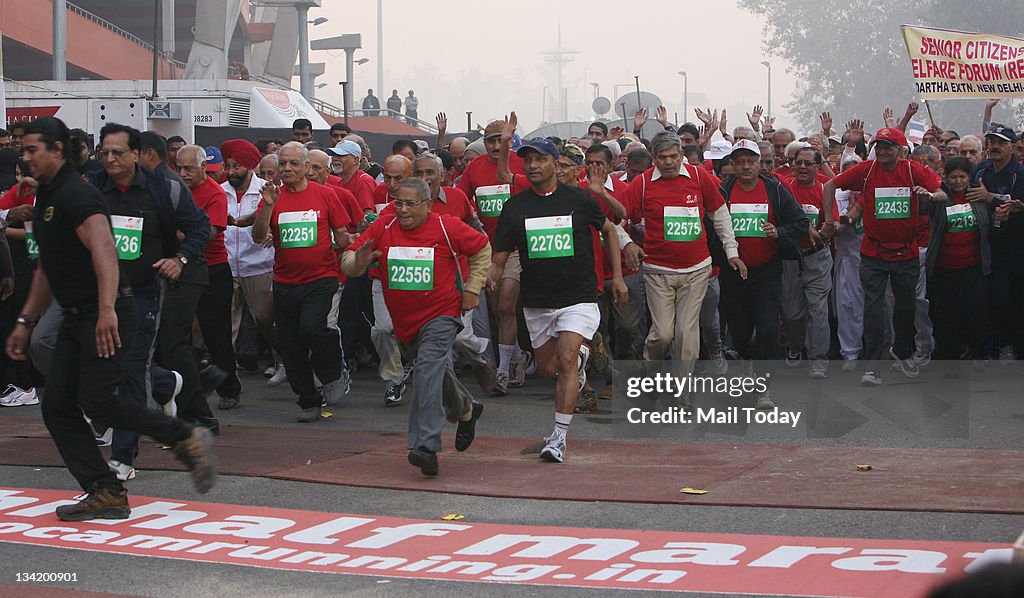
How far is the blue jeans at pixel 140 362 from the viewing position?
767 centimetres

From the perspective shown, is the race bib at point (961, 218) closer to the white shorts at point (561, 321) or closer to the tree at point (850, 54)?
the white shorts at point (561, 321)

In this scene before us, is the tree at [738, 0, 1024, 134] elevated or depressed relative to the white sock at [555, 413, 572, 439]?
elevated

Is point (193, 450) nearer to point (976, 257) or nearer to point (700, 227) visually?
point (700, 227)

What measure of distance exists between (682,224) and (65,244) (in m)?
5.12

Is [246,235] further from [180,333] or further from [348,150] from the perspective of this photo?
[180,333]

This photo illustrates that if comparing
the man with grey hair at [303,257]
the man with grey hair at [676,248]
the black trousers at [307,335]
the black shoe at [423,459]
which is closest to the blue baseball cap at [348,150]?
the man with grey hair at [303,257]

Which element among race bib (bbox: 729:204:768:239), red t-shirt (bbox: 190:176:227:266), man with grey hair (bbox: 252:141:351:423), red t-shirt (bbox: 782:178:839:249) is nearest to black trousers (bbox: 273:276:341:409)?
man with grey hair (bbox: 252:141:351:423)

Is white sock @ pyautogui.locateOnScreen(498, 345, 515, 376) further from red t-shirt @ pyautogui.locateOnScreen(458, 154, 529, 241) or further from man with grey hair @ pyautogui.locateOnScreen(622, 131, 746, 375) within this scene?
man with grey hair @ pyautogui.locateOnScreen(622, 131, 746, 375)

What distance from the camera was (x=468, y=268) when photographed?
9.02m

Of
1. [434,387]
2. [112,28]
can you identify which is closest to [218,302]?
[434,387]

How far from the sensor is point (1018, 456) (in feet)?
28.4

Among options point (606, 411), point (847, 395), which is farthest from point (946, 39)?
point (606, 411)

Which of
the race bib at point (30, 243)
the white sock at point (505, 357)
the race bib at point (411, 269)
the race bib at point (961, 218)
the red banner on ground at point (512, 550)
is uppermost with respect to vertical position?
the race bib at point (961, 218)

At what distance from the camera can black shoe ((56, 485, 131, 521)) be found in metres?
7.01
